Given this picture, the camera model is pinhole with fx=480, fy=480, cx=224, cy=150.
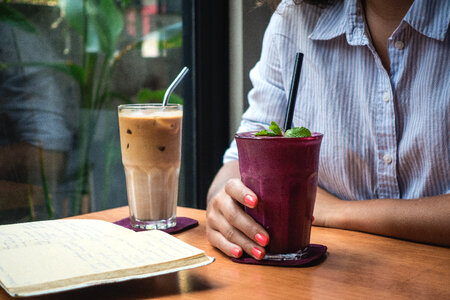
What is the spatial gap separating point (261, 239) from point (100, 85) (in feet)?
5.27

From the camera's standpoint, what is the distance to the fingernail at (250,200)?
0.77 metres

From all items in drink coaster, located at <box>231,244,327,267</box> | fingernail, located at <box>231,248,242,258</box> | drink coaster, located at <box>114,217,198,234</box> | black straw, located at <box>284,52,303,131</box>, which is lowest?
drink coaster, located at <box>114,217,198,234</box>

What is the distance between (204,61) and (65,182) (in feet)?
3.38

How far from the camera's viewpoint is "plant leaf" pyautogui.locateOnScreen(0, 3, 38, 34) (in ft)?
5.88

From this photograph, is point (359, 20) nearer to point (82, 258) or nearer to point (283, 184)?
point (283, 184)

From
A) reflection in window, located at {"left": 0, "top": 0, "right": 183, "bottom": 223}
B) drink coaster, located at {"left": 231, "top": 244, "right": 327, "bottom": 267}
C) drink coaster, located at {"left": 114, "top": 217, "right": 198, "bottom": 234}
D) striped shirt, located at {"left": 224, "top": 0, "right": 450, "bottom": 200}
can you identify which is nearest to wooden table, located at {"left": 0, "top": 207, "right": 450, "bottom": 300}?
drink coaster, located at {"left": 231, "top": 244, "right": 327, "bottom": 267}

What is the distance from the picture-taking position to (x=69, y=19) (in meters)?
2.01

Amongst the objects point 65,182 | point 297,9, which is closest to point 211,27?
point 65,182

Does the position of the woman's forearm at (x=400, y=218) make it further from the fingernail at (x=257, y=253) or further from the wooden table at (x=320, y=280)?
the fingernail at (x=257, y=253)

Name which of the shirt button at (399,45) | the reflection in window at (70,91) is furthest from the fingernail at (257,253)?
the reflection in window at (70,91)

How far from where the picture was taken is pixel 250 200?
777 millimetres

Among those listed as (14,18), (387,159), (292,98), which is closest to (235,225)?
(292,98)

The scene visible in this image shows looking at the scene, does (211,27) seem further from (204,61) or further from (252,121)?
(252,121)

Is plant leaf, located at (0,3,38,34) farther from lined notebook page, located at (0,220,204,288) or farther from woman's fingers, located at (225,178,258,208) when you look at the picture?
woman's fingers, located at (225,178,258,208)
